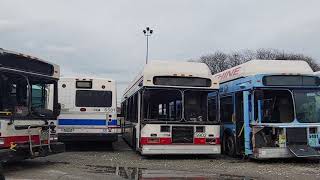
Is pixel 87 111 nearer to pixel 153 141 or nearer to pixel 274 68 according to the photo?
pixel 153 141

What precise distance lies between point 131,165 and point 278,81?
16.9 feet

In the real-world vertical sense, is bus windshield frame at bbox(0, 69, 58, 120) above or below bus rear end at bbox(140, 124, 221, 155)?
above

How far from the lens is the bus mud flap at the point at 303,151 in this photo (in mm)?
14608

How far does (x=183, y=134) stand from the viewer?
15.8 m

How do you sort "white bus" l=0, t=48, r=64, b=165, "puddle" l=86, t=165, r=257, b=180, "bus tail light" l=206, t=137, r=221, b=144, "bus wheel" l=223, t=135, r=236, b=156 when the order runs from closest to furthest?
"white bus" l=0, t=48, r=64, b=165 → "puddle" l=86, t=165, r=257, b=180 → "bus tail light" l=206, t=137, r=221, b=144 → "bus wheel" l=223, t=135, r=236, b=156

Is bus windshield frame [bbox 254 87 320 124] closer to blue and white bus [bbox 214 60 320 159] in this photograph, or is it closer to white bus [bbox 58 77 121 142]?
blue and white bus [bbox 214 60 320 159]

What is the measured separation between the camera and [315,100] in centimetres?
1525

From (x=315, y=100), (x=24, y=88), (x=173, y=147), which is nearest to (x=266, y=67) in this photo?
(x=315, y=100)

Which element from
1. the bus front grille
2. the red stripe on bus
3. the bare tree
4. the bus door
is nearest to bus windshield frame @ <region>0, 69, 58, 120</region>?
the red stripe on bus

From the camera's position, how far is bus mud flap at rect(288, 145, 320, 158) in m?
14.6

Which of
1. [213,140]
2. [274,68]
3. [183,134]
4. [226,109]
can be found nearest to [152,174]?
[183,134]

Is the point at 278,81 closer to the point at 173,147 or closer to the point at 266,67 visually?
the point at 266,67

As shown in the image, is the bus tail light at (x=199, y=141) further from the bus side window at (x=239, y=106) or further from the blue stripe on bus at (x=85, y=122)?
the blue stripe on bus at (x=85, y=122)

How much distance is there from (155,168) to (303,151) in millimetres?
4527
